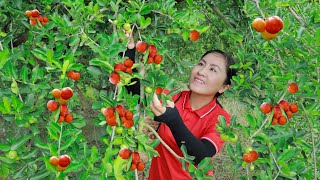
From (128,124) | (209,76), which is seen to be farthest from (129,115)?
(209,76)

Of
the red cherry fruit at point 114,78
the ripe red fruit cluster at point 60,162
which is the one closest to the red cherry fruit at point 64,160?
the ripe red fruit cluster at point 60,162

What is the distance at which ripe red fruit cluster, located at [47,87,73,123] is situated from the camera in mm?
1162

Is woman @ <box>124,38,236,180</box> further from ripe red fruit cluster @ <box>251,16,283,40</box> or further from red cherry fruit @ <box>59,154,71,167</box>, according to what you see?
red cherry fruit @ <box>59,154,71,167</box>

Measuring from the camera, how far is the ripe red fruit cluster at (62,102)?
1162mm

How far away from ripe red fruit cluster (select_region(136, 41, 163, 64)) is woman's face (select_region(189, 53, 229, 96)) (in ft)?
2.22

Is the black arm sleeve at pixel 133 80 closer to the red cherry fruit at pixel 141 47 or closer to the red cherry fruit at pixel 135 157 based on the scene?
the red cherry fruit at pixel 141 47

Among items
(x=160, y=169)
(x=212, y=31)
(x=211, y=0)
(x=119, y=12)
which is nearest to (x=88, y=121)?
(x=212, y=31)

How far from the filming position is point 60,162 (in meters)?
1.09

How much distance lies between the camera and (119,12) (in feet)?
4.94

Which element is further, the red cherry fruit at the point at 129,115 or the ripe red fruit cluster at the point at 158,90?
the ripe red fruit cluster at the point at 158,90

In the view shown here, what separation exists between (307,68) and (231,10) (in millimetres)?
600

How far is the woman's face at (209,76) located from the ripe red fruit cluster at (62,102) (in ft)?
3.14

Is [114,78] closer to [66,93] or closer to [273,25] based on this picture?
[66,93]

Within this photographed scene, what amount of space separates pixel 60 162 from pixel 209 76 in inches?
44.2
